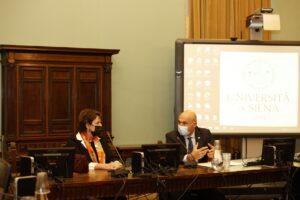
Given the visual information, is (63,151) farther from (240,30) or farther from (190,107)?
(240,30)

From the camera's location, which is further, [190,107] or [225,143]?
[225,143]

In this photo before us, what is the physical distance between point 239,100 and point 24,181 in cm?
421

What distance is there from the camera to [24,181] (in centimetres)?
247

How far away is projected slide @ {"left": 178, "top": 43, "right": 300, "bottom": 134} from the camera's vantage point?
20.1 ft

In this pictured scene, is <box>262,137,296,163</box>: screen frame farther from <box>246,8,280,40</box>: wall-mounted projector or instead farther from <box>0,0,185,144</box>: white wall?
<box>0,0,185,144</box>: white wall

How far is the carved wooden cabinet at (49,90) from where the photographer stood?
5.42 meters

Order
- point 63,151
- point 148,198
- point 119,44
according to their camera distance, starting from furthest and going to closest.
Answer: point 119,44 → point 148,198 → point 63,151

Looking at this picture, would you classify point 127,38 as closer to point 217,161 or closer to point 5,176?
point 217,161

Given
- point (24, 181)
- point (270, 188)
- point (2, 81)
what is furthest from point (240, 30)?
point (24, 181)

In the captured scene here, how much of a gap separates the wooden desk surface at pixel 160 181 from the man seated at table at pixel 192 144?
0.34m

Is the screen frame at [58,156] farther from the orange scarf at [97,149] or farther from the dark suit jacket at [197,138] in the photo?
the dark suit jacket at [197,138]

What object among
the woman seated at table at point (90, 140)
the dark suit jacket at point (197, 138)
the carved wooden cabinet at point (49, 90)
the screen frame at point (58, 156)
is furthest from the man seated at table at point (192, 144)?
the carved wooden cabinet at point (49, 90)

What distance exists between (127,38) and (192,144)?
221 cm

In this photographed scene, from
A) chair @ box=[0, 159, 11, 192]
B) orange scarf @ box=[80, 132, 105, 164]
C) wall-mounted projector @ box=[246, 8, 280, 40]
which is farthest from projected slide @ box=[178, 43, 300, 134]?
chair @ box=[0, 159, 11, 192]
